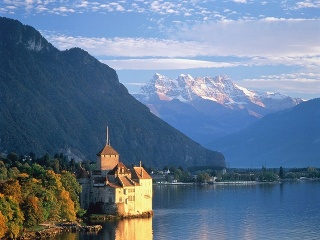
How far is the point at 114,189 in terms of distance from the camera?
113438 millimetres

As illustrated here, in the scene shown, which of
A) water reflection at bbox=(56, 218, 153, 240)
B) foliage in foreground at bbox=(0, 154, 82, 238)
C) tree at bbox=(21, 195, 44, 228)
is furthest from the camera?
water reflection at bbox=(56, 218, 153, 240)

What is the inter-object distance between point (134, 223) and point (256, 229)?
18.6m

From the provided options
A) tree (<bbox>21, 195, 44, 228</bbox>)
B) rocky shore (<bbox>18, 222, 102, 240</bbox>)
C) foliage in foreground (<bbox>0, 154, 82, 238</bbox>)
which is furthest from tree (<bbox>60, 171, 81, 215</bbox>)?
tree (<bbox>21, 195, 44, 228</bbox>)

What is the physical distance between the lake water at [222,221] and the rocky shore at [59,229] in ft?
5.83

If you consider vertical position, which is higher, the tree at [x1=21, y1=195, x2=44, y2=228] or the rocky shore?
the tree at [x1=21, y1=195, x2=44, y2=228]

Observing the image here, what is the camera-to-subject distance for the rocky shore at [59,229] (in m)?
92.1

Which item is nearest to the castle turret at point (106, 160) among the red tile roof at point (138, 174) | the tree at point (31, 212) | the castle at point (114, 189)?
the castle at point (114, 189)

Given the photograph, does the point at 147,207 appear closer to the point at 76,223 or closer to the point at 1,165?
the point at 76,223

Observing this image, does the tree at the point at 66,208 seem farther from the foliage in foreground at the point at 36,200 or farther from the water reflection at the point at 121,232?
the water reflection at the point at 121,232

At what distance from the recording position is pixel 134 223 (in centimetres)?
10950

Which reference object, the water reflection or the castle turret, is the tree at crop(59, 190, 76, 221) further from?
the castle turret

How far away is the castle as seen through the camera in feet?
375

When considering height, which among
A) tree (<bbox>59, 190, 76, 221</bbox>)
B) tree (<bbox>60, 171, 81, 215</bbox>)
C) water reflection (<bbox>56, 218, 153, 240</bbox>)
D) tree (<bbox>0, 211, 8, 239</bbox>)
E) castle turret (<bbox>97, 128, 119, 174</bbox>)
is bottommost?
water reflection (<bbox>56, 218, 153, 240</bbox>)

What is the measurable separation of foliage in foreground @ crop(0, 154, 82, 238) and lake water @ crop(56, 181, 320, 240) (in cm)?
531
